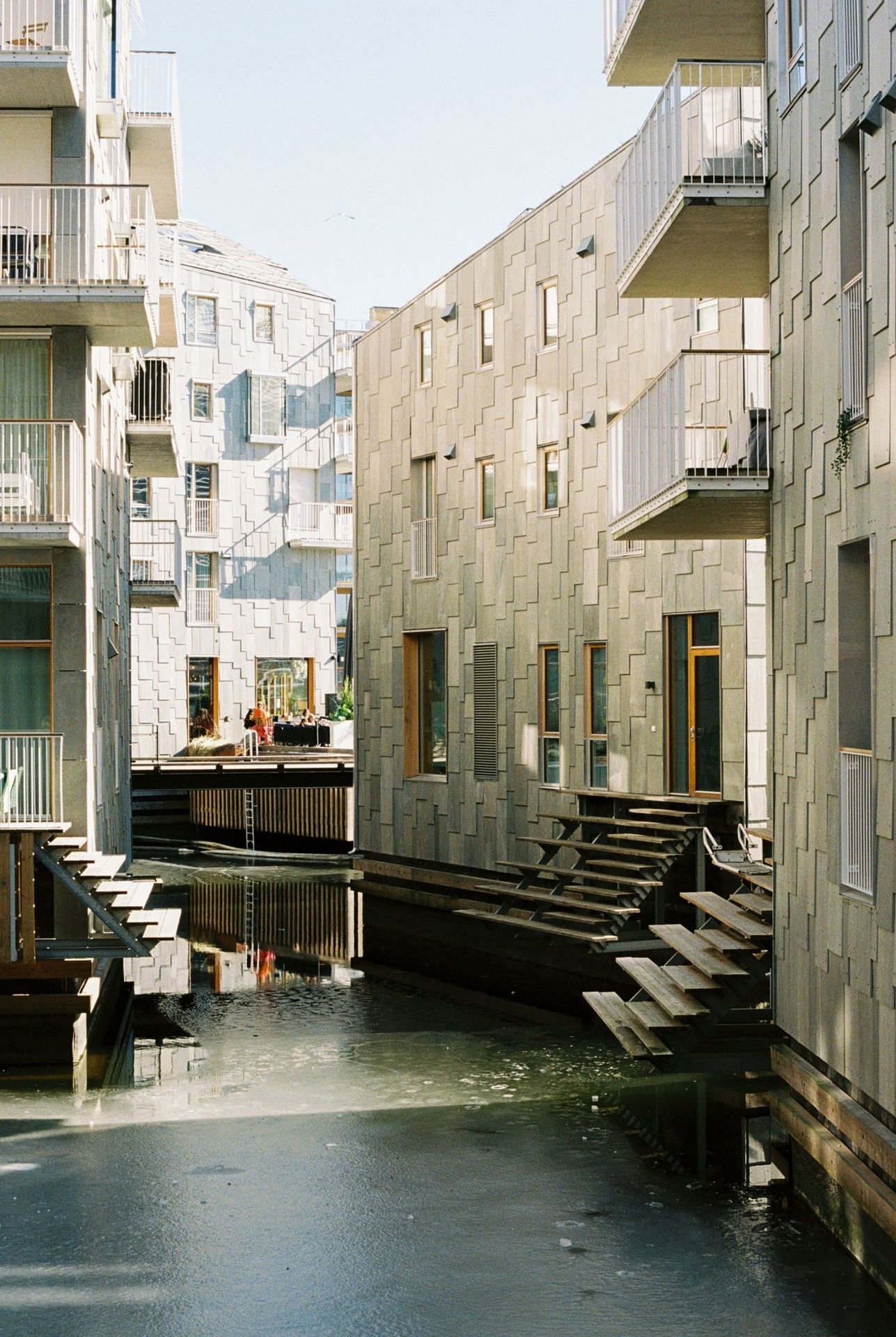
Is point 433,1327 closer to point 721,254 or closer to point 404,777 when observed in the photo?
point 721,254

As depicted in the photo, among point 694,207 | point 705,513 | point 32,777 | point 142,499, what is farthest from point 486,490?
point 142,499

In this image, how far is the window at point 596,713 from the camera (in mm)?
20453

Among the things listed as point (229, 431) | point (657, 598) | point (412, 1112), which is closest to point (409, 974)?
point (657, 598)

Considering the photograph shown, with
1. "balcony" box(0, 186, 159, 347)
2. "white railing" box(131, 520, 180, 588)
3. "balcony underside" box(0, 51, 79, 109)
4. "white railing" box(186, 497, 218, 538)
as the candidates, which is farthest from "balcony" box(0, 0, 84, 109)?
"white railing" box(186, 497, 218, 538)

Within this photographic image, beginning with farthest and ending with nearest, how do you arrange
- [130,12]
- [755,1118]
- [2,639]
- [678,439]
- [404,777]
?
[404,777] → [130,12] → [2,639] → [678,439] → [755,1118]

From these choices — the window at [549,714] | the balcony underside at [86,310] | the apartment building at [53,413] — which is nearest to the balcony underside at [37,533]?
the apartment building at [53,413]

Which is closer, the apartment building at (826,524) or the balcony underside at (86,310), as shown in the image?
the apartment building at (826,524)

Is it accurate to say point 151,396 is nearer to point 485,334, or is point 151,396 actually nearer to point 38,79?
point 485,334

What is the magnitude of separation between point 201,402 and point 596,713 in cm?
2389

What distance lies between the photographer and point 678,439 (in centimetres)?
1327

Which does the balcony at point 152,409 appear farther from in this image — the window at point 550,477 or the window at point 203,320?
the window at point 203,320

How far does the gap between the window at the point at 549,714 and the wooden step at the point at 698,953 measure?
7263 mm

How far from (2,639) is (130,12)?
10.1 meters

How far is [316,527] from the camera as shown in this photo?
43.2 metres
